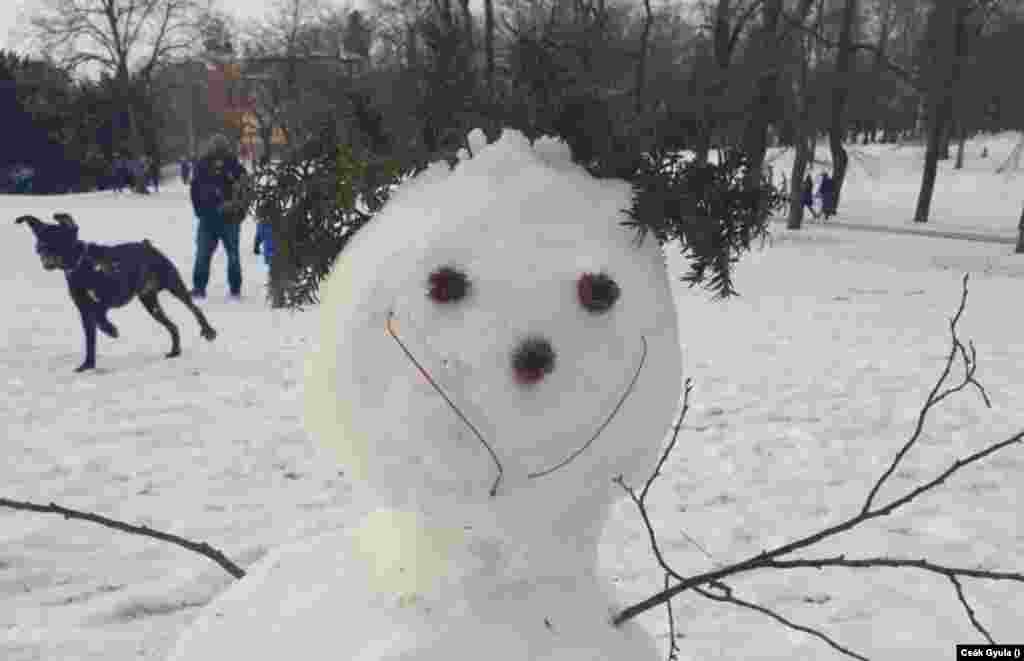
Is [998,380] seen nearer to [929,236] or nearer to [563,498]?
[563,498]

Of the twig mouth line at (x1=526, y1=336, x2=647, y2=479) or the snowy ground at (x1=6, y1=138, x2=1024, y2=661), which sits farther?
the snowy ground at (x1=6, y1=138, x2=1024, y2=661)

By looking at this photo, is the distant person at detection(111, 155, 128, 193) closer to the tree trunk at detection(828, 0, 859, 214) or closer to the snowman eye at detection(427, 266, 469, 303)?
the tree trunk at detection(828, 0, 859, 214)

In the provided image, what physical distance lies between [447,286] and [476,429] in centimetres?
24

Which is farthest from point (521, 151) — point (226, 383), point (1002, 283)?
point (1002, 283)

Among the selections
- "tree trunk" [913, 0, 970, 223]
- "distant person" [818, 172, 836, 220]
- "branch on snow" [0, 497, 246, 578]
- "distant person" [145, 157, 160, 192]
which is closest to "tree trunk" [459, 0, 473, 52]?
"branch on snow" [0, 497, 246, 578]

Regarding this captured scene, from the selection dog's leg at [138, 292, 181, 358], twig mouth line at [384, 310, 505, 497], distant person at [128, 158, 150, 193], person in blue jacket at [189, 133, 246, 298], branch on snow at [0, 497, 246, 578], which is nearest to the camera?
branch on snow at [0, 497, 246, 578]

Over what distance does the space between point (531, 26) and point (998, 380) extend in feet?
18.6

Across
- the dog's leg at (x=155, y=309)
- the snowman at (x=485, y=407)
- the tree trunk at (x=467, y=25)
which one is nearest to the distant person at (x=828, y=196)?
the dog's leg at (x=155, y=309)

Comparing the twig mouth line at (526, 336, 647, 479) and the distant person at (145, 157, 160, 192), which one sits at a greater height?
the twig mouth line at (526, 336, 647, 479)

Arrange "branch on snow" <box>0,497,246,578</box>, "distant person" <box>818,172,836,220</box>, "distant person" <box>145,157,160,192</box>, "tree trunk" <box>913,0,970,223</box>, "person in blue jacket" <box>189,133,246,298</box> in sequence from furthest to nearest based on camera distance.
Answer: "distant person" <box>145,157,160,192</box> → "distant person" <box>818,172,836,220</box> → "tree trunk" <box>913,0,970,223</box> → "person in blue jacket" <box>189,133,246,298</box> → "branch on snow" <box>0,497,246,578</box>

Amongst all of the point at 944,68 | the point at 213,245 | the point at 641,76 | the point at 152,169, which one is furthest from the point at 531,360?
the point at 152,169

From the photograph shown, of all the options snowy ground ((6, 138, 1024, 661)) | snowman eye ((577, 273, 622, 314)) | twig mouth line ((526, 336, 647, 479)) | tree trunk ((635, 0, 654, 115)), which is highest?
tree trunk ((635, 0, 654, 115))

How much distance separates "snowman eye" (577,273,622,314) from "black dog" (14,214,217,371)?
204 inches

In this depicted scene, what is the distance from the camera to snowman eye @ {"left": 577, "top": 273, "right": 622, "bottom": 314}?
4.23 ft
